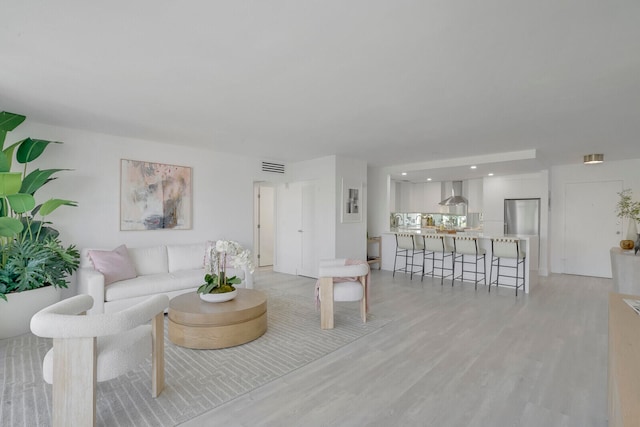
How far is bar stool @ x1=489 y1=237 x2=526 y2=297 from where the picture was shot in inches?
206

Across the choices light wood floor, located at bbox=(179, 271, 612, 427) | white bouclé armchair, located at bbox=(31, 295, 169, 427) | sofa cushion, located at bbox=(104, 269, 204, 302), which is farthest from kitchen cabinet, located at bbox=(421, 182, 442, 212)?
white bouclé armchair, located at bbox=(31, 295, 169, 427)

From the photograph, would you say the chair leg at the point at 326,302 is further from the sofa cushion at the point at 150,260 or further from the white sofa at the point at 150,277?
the sofa cushion at the point at 150,260

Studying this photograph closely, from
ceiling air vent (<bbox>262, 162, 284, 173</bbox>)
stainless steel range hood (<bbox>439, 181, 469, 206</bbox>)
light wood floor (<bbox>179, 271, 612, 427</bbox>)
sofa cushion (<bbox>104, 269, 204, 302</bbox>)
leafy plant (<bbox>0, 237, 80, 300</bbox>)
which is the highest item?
ceiling air vent (<bbox>262, 162, 284, 173</bbox>)

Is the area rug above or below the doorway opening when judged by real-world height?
below

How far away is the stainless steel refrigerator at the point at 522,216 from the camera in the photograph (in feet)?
23.1

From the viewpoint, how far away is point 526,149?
5.34 metres

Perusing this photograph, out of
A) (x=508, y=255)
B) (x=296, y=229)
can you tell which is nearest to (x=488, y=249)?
(x=508, y=255)

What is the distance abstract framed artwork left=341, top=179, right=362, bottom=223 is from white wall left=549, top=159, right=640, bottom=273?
4.53 metres

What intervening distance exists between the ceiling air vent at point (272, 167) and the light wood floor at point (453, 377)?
3.71 m

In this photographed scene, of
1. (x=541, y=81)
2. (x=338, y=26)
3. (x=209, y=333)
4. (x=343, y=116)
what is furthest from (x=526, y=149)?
(x=209, y=333)

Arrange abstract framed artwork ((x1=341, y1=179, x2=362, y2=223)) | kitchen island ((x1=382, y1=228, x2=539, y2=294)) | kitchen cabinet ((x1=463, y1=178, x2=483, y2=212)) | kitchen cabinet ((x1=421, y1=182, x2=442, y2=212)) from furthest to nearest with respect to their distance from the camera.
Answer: kitchen cabinet ((x1=421, y1=182, x2=442, y2=212)) → kitchen cabinet ((x1=463, y1=178, x2=483, y2=212)) → abstract framed artwork ((x1=341, y1=179, x2=362, y2=223)) → kitchen island ((x1=382, y1=228, x2=539, y2=294))

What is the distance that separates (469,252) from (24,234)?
21.9 feet

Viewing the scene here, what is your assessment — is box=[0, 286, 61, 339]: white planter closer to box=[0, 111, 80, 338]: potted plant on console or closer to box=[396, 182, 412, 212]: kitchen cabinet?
box=[0, 111, 80, 338]: potted plant on console

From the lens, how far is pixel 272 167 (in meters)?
6.66
